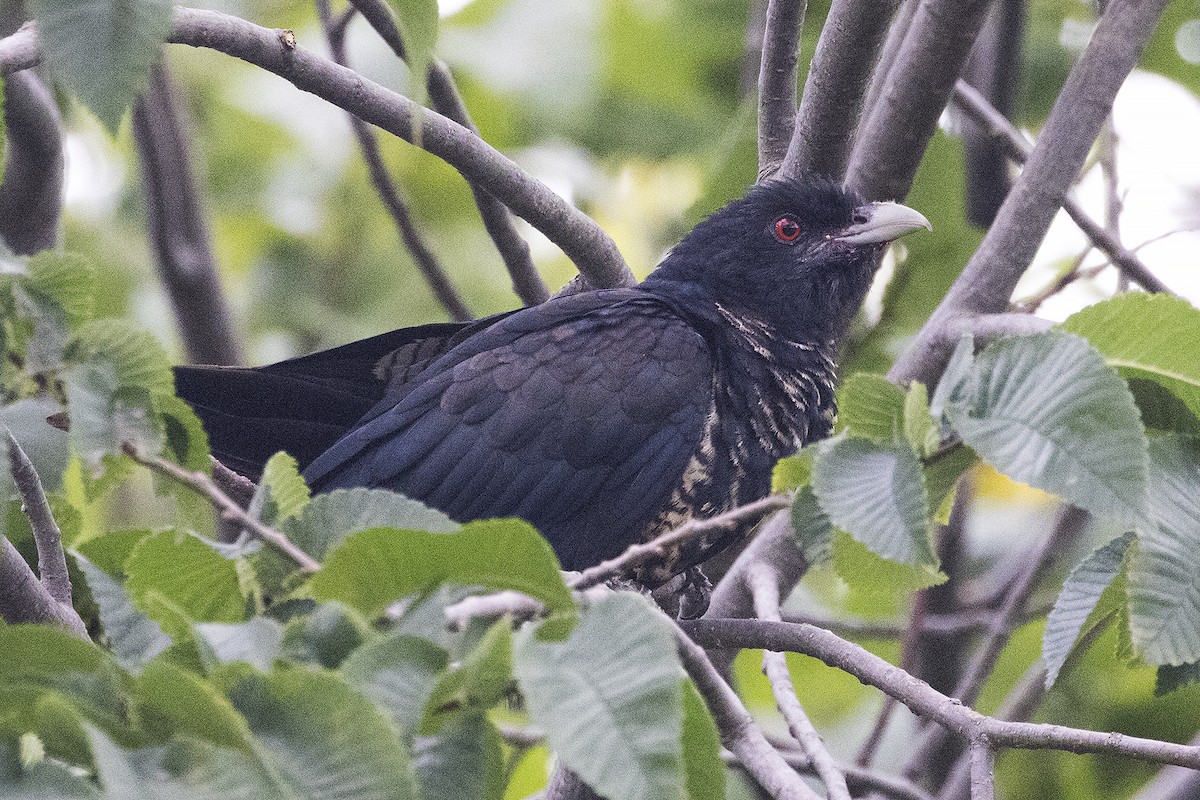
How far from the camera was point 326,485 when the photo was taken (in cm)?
388

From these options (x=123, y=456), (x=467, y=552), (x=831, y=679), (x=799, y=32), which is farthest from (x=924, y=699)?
(x=831, y=679)

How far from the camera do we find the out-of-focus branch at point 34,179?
414 cm

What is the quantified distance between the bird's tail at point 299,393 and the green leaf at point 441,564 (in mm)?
2195

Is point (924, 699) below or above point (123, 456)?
below

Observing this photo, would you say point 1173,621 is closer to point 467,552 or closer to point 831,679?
point 467,552

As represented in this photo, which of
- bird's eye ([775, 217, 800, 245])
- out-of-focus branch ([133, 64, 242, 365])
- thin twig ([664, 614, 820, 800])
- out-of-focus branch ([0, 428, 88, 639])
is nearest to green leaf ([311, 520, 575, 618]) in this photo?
thin twig ([664, 614, 820, 800])

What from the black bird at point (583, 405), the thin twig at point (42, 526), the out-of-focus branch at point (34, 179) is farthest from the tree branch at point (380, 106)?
the out-of-focus branch at point (34, 179)

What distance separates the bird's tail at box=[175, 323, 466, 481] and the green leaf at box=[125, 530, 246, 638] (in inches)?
76.0

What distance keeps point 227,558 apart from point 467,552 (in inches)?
15.9

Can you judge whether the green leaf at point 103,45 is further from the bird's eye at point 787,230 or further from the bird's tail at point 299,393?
the bird's eye at point 787,230

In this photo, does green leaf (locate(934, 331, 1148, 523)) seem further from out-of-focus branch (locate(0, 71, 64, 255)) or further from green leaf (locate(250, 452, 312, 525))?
out-of-focus branch (locate(0, 71, 64, 255))

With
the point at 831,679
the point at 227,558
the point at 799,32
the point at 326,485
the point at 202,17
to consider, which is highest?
the point at 799,32

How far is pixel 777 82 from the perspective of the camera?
3.91 metres

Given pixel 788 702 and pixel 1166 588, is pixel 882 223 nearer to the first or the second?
pixel 788 702
